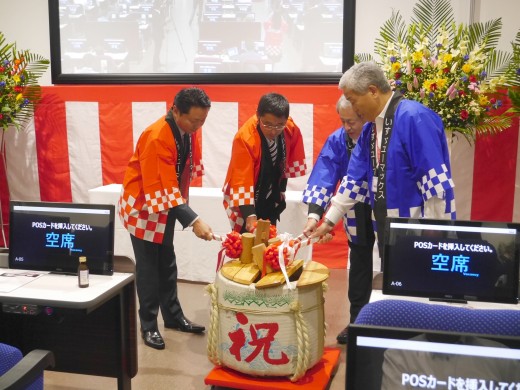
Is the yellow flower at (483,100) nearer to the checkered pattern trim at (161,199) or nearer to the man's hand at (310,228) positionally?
the man's hand at (310,228)

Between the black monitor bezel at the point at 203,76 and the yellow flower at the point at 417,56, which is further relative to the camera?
the black monitor bezel at the point at 203,76

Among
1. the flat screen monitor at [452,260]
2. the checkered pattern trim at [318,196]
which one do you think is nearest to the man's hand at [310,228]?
the checkered pattern trim at [318,196]

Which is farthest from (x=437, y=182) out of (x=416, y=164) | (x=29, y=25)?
(x=29, y=25)

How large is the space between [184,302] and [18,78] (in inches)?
86.7

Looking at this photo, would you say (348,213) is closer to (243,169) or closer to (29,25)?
(243,169)

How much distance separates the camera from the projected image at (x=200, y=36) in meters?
4.84

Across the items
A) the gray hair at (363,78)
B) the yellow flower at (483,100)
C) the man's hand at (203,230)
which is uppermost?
the gray hair at (363,78)

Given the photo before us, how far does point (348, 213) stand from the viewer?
10.5 ft

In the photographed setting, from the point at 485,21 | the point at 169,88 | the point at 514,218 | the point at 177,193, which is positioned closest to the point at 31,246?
the point at 177,193

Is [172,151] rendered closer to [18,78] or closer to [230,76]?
[230,76]

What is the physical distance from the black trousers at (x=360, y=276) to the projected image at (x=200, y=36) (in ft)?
6.63

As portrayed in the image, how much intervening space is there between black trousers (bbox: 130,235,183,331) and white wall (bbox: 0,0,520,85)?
7.65 ft

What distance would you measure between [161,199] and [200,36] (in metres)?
2.33

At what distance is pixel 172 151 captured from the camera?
3.16 meters
